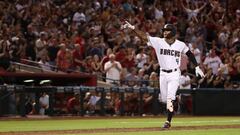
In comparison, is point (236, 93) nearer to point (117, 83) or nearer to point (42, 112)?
point (117, 83)

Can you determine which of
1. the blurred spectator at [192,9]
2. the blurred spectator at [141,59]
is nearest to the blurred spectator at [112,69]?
the blurred spectator at [141,59]

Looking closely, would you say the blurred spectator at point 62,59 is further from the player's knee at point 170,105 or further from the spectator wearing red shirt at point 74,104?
the player's knee at point 170,105

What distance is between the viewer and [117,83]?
21172mm

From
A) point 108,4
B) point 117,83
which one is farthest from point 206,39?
point 117,83

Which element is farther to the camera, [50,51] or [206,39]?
[206,39]

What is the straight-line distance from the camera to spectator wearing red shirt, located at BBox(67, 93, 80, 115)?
19.4 m

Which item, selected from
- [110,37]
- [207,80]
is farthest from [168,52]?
[110,37]

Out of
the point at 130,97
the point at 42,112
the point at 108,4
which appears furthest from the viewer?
the point at 108,4

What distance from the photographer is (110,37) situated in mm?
23391

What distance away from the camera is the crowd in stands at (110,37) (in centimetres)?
2094

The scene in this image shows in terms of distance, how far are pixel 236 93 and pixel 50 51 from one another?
6.53 meters

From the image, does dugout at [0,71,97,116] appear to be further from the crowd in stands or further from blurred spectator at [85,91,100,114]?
blurred spectator at [85,91,100,114]

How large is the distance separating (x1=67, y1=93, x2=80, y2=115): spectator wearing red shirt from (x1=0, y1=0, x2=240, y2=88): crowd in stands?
1.38 meters

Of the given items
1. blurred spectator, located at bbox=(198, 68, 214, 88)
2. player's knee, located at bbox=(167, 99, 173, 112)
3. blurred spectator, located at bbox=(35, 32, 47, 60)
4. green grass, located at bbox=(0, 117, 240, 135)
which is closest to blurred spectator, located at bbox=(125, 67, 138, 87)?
blurred spectator, located at bbox=(198, 68, 214, 88)
